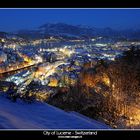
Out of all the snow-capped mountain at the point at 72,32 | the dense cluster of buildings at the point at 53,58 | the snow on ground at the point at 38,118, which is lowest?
the snow on ground at the point at 38,118

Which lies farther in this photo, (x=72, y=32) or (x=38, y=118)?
(x=72, y=32)

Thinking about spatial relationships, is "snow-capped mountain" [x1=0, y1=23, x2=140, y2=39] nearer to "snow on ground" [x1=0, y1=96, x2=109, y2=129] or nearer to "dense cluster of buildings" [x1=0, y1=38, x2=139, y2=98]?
"dense cluster of buildings" [x1=0, y1=38, x2=139, y2=98]

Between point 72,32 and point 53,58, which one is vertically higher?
point 72,32

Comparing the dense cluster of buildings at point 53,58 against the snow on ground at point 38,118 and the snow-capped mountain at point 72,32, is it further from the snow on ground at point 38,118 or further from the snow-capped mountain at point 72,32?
the snow on ground at point 38,118

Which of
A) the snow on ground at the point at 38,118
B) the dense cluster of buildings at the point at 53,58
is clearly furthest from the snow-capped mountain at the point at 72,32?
the snow on ground at the point at 38,118

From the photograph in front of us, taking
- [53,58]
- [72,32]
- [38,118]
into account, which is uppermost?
[72,32]

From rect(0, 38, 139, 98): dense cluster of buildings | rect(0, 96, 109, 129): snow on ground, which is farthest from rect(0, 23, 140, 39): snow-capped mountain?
rect(0, 96, 109, 129): snow on ground

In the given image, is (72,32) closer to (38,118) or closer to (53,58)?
(53,58)

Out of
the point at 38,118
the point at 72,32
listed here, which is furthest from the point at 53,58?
the point at 38,118

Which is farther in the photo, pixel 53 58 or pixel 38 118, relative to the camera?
pixel 53 58
